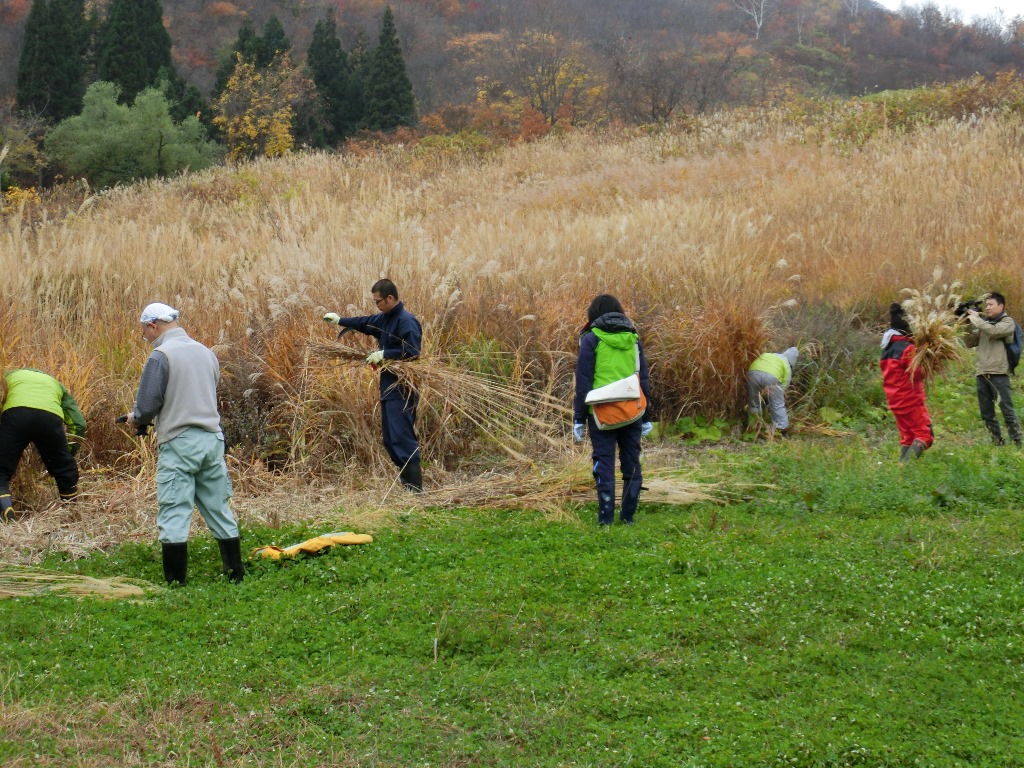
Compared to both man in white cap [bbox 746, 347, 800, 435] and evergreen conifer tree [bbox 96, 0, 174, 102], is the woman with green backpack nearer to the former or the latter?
man in white cap [bbox 746, 347, 800, 435]

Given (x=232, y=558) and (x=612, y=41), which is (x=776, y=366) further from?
(x=612, y=41)

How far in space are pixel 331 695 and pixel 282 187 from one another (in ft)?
64.4

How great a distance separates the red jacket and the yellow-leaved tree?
1388 inches

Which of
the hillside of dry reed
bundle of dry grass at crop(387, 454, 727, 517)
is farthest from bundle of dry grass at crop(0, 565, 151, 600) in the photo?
bundle of dry grass at crop(387, 454, 727, 517)

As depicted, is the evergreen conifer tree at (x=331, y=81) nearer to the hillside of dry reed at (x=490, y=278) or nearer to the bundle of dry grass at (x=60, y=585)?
the hillside of dry reed at (x=490, y=278)

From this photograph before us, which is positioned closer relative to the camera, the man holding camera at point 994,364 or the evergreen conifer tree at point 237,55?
the man holding camera at point 994,364

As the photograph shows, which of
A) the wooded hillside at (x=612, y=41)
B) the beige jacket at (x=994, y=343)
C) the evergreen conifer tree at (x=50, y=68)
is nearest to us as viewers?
the beige jacket at (x=994, y=343)

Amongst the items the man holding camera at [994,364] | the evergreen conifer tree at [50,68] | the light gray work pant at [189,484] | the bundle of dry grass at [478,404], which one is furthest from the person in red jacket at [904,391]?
the evergreen conifer tree at [50,68]

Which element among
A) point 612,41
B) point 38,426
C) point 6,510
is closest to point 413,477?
point 38,426

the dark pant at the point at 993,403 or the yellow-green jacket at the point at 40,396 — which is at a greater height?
the yellow-green jacket at the point at 40,396

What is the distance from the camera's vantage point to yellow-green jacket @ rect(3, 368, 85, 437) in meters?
8.11

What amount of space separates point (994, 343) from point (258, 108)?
39.2 metres

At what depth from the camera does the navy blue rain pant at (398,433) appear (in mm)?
8719

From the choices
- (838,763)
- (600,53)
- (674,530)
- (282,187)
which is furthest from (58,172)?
(838,763)
